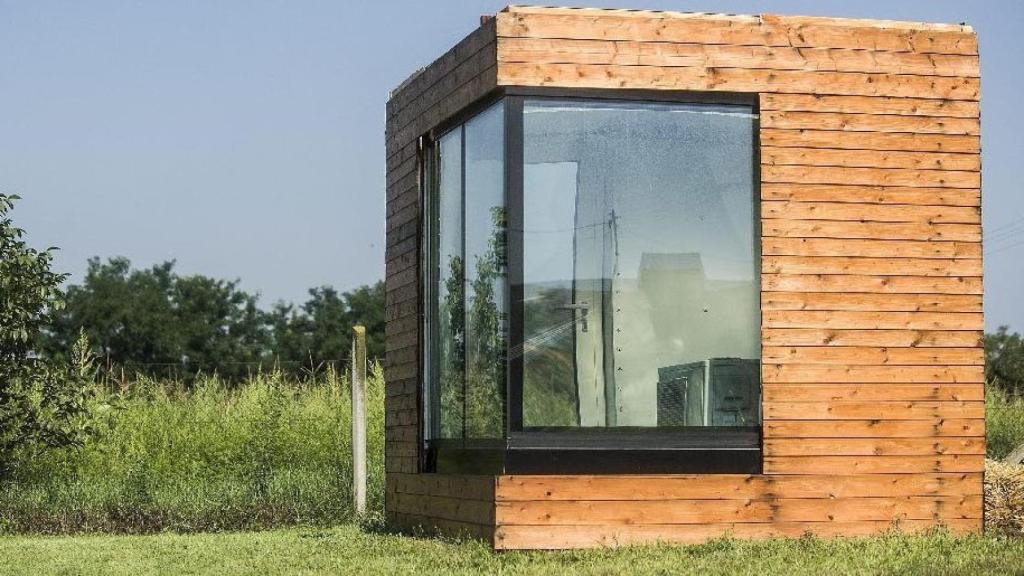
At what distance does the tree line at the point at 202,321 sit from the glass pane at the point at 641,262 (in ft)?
143

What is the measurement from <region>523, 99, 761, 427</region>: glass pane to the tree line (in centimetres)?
4350

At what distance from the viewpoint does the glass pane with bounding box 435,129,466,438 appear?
948cm

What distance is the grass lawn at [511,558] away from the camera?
7.32 m

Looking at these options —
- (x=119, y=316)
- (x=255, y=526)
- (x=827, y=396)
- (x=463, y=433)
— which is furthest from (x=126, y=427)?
(x=119, y=316)

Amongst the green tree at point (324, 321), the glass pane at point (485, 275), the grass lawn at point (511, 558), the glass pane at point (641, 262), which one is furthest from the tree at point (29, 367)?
the green tree at point (324, 321)

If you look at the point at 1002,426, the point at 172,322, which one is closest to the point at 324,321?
the point at 172,322

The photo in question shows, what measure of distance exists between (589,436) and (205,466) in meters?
6.61

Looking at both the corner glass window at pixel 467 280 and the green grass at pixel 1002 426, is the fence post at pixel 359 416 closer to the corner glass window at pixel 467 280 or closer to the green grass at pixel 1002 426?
the corner glass window at pixel 467 280

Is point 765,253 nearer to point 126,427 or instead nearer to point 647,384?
point 647,384

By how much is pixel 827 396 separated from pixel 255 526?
210 inches

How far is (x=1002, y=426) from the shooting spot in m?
17.2

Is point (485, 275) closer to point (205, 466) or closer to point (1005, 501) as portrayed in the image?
point (1005, 501)

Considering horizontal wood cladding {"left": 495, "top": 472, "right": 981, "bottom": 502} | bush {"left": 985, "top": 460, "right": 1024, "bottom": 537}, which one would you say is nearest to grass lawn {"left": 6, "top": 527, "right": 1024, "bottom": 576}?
horizontal wood cladding {"left": 495, "top": 472, "right": 981, "bottom": 502}

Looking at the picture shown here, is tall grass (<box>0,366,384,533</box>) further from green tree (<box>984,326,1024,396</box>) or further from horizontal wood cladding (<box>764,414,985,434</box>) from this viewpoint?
green tree (<box>984,326,1024,396</box>)
